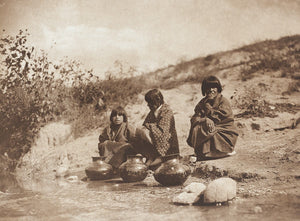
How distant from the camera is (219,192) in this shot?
129 inches

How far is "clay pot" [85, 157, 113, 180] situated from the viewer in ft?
17.9

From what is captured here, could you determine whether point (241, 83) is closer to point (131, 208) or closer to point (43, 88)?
point (43, 88)

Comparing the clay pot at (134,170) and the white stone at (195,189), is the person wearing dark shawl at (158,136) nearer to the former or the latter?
the clay pot at (134,170)

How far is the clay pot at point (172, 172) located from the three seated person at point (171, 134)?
87 cm

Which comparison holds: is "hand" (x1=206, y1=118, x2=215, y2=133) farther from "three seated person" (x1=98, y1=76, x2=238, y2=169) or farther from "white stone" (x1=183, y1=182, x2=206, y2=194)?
"white stone" (x1=183, y1=182, x2=206, y2=194)

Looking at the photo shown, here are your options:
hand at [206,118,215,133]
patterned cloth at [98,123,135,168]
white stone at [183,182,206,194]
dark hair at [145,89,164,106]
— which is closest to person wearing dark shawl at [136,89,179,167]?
dark hair at [145,89,164,106]

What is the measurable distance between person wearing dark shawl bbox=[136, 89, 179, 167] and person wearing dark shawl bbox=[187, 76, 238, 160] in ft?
1.36

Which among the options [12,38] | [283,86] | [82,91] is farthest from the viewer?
[82,91]

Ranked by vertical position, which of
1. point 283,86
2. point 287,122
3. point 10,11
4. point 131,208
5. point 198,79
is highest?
point 10,11

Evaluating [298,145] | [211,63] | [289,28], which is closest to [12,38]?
[298,145]

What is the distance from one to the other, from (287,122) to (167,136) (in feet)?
10.6

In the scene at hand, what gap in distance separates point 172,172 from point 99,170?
1564 mm

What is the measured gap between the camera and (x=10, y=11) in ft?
20.0

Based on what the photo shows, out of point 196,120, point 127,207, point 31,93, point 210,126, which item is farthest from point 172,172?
point 31,93
